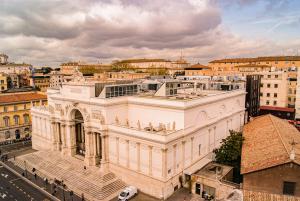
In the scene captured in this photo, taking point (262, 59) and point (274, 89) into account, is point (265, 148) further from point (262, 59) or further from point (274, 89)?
point (262, 59)

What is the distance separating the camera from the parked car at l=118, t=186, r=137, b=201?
37428mm

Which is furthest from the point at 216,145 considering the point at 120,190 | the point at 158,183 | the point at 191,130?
the point at 120,190

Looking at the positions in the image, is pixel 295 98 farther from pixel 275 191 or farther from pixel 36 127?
pixel 36 127

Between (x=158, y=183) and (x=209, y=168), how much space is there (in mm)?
10897

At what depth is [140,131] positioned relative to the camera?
1528 inches

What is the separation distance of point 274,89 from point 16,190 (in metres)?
81.5

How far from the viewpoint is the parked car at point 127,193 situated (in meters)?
37.4

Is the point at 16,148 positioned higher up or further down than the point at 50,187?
higher up

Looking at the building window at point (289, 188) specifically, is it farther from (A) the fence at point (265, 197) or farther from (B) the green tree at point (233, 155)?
(B) the green tree at point (233, 155)

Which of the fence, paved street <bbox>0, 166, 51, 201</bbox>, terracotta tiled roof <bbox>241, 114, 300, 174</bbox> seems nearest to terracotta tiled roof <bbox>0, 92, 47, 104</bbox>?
paved street <bbox>0, 166, 51, 201</bbox>

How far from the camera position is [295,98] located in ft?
272

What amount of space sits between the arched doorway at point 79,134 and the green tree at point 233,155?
27.9 m

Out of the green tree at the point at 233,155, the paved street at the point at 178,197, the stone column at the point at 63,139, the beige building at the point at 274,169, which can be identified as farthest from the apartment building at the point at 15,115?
the beige building at the point at 274,169

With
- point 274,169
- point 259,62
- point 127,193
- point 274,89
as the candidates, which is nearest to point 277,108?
point 274,89
